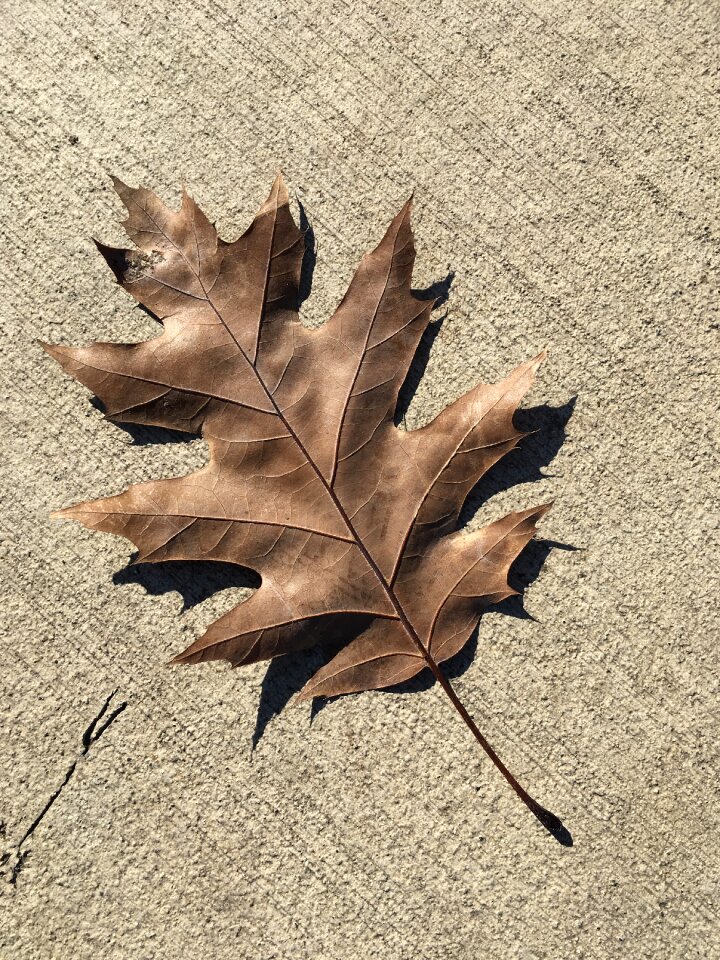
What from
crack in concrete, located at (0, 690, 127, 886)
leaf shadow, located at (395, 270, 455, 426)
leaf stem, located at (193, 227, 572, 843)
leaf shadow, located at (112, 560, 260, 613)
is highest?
leaf shadow, located at (395, 270, 455, 426)

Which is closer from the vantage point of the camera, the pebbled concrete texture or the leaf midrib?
the leaf midrib

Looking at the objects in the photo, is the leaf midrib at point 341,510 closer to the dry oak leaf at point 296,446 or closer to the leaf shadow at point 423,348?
the dry oak leaf at point 296,446

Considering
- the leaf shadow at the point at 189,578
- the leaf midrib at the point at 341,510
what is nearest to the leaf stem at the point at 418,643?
the leaf midrib at the point at 341,510

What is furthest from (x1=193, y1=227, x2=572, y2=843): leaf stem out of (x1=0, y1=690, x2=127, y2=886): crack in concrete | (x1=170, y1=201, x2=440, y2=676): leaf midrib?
(x1=0, y1=690, x2=127, y2=886): crack in concrete

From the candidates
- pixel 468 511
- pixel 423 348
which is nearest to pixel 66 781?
pixel 468 511

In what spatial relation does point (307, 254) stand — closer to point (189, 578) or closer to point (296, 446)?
point (296, 446)

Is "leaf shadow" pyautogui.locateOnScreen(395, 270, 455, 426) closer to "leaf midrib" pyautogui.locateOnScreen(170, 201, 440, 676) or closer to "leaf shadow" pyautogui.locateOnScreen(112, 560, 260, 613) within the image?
"leaf midrib" pyautogui.locateOnScreen(170, 201, 440, 676)

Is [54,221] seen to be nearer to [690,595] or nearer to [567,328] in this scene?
[567,328]
